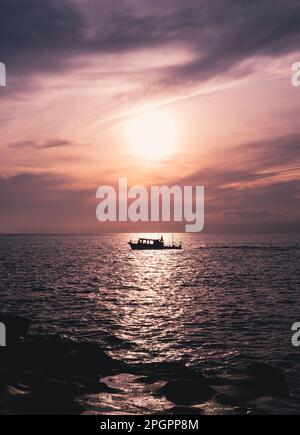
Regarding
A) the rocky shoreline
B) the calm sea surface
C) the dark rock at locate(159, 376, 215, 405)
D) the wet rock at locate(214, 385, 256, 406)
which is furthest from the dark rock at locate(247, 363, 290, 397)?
the dark rock at locate(159, 376, 215, 405)

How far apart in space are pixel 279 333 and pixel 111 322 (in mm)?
15371

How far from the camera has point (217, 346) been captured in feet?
108

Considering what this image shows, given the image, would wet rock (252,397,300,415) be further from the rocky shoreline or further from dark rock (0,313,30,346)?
dark rock (0,313,30,346)

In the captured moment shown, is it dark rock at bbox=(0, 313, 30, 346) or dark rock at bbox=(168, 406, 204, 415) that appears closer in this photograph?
dark rock at bbox=(168, 406, 204, 415)

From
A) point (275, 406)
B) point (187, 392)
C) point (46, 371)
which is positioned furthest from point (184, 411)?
point (46, 371)

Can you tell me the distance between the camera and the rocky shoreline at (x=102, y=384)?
19312 mm

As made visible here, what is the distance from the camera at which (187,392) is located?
21.0 metres

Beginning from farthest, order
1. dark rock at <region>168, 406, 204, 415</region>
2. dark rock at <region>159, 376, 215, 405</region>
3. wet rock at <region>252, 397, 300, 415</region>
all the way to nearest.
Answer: dark rock at <region>159, 376, 215, 405</region>
wet rock at <region>252, 397, 300, 415</region>
dark rock at <region>168, 406, 204, 415</region>

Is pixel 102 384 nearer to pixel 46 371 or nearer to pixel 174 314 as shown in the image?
pixel 46 371

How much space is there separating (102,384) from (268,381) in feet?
28.4

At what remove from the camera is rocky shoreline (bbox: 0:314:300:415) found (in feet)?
63.4

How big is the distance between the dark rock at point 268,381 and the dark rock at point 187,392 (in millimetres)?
2878

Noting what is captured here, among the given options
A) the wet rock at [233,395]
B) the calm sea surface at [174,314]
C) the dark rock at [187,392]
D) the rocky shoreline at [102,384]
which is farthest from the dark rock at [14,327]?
the wet rock at [233,395]
